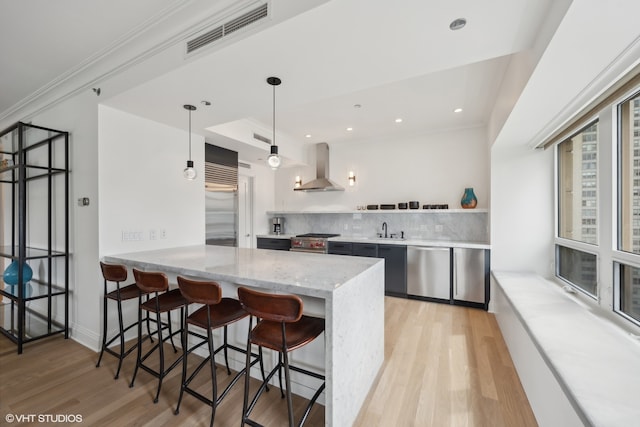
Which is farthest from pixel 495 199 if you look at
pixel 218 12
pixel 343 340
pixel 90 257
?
pixel 90 257

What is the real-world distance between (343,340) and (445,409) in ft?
3.14

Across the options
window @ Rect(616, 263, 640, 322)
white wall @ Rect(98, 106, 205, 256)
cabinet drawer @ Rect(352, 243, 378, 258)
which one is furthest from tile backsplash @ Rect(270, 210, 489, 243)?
white wall @ Rect(98, 106, 205, 256)

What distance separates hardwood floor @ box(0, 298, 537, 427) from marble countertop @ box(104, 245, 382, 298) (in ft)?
2.87

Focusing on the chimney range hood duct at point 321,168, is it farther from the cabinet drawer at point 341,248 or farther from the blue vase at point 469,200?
the blue vase at point 469,200

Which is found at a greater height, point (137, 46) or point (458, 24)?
point (137, 46)

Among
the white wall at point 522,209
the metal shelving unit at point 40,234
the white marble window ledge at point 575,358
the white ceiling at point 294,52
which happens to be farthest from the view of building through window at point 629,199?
the metal shelving unit at point 40,234

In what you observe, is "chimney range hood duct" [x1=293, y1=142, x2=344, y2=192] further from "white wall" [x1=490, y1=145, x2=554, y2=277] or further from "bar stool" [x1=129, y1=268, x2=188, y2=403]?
"bar stool" [x1=129, y1=268, x2=188, y2=403]

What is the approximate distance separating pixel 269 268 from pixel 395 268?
268 centimetres

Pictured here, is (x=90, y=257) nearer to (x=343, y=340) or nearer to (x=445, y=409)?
(x=343, y=340)

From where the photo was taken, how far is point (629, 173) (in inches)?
68.2

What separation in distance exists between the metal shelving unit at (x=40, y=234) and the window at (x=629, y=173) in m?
4.72

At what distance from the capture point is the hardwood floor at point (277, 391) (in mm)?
1746

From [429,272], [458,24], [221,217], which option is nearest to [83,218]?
[221,217]

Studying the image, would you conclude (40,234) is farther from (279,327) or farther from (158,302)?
(279,327)
